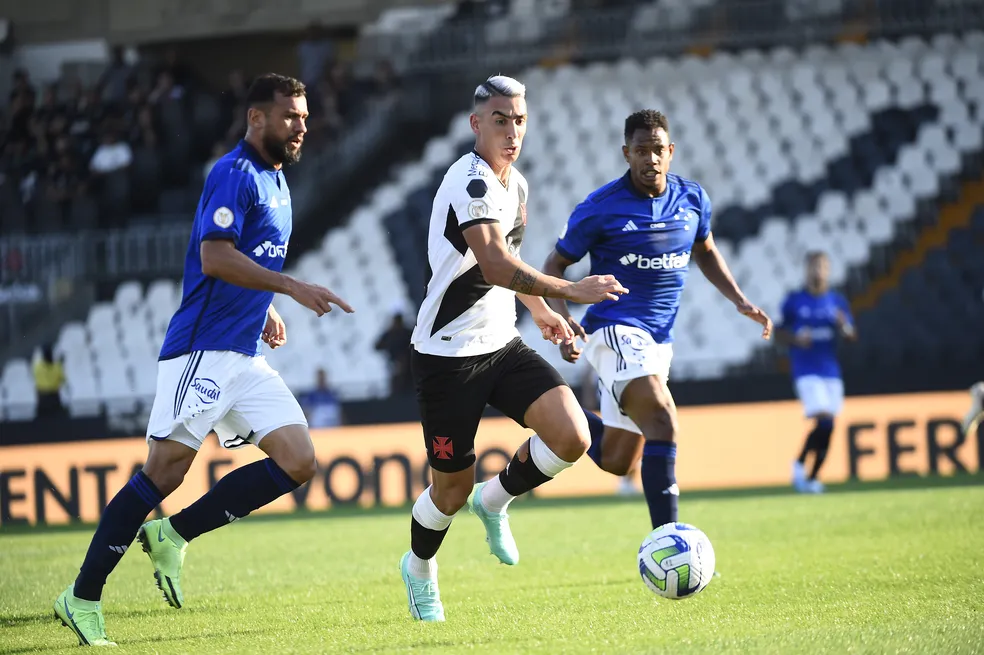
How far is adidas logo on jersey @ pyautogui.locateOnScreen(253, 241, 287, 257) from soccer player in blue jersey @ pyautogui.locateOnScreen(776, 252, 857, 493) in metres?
7.94

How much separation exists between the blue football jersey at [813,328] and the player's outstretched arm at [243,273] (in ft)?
28.8

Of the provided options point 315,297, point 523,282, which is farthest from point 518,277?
point 315,297

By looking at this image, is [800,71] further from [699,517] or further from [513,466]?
[513,466]

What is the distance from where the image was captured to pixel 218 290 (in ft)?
19.5

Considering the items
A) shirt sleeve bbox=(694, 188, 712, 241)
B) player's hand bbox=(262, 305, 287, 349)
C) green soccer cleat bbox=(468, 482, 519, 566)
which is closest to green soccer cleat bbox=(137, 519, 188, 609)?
player's hand bbox=(262, 305, 287, 349)

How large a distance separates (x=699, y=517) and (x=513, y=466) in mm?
4372

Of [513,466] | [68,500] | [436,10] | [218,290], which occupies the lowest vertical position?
[68,500]

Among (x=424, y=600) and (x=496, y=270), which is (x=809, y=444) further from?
(x=496, y=270)

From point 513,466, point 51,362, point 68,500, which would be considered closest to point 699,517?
point 513,466

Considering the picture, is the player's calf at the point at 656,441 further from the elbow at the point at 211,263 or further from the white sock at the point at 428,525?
the elbow at the point at 211,263

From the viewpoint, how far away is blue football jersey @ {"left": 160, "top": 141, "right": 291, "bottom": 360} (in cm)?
579

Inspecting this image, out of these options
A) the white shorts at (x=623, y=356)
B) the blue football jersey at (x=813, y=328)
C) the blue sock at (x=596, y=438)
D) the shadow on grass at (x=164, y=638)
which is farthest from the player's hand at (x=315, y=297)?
the blue football jersey at (x=813, y=328)

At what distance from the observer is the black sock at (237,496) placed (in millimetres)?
6133

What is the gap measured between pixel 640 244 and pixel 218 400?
8.99ft
